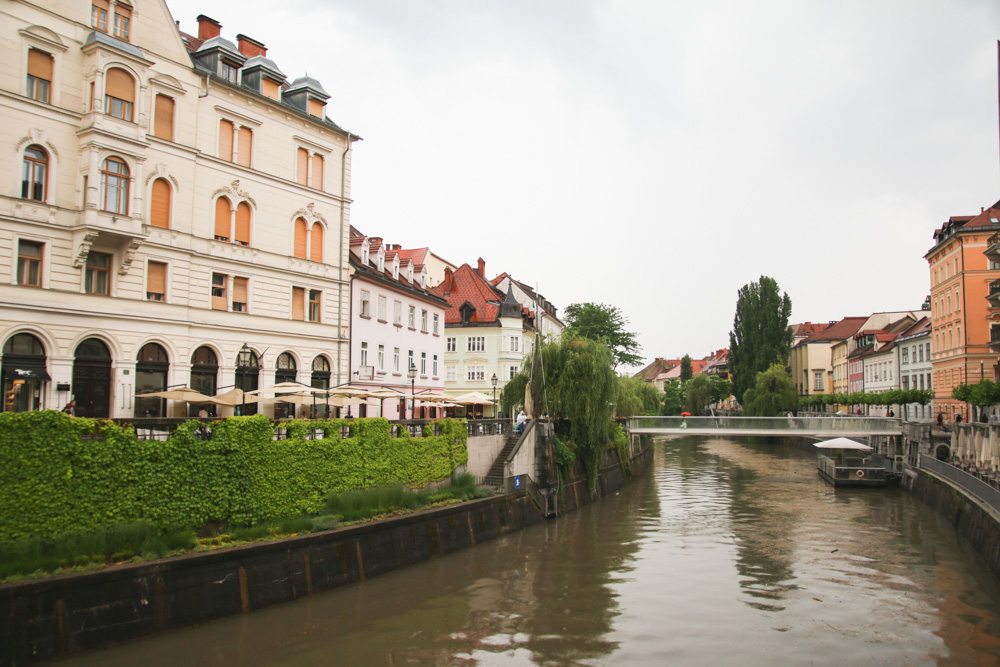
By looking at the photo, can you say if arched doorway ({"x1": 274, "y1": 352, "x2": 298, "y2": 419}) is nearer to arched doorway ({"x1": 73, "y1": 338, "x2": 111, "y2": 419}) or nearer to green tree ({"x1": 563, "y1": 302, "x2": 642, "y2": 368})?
arched doorway ({"x1": 73, "y1": 338, "x2": 111, "y2": 419})

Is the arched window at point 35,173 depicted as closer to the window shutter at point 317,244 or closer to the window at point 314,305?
the window shutter at point 317,244

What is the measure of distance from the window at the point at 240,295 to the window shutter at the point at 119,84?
7.95 meters

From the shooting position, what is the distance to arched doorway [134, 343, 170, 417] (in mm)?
26447

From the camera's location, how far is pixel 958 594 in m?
18.8

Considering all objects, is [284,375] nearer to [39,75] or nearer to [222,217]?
[222,217]

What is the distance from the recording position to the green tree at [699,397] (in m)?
112

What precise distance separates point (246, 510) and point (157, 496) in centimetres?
245

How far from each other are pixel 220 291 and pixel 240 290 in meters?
0.99

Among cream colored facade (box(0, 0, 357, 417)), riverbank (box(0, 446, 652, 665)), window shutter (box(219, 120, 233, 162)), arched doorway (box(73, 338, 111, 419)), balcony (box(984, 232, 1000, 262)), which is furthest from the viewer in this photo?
balcony (box(984, 232, 1000, 262))

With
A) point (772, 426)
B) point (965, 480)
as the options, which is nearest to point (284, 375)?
point (965, 480)

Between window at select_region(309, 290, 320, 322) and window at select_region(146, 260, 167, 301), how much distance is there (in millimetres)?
7748

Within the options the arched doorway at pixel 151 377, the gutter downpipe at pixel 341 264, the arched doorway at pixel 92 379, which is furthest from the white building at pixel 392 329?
the arched doorway at pixel 92 379

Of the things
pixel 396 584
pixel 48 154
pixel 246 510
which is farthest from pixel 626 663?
pixel 48 154

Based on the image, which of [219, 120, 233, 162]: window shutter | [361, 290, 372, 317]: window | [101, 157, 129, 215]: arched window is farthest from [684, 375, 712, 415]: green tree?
[101, 157, 129, 215]: arched window
